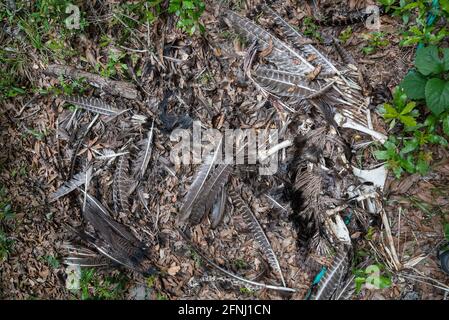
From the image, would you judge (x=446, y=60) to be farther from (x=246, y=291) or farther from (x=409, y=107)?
(x=246, y=291)

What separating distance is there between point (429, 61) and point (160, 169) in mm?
1730

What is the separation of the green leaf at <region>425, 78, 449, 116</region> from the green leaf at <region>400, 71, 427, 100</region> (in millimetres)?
60

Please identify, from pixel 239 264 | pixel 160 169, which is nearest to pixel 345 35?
pixel 160 169

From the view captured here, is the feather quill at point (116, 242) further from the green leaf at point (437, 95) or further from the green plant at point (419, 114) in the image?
the green leaf at point (437, 95)

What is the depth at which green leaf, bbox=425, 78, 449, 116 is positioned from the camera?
193 centimetres

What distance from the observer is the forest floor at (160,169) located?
7.16ft

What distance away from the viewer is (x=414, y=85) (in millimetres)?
2035

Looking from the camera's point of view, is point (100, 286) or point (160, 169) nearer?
point (160, 169)

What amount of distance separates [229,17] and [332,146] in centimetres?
104

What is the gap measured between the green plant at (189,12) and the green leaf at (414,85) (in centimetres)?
126

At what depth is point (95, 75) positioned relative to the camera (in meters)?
2.54

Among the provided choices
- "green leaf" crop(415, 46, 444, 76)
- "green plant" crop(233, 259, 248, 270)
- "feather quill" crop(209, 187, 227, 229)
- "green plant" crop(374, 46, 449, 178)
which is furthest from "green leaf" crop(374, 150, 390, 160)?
"green plant" crop(233, 259, 248, 270)

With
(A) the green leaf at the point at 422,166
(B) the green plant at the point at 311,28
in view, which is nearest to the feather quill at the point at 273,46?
(B) the green plant at the point at 311,28
